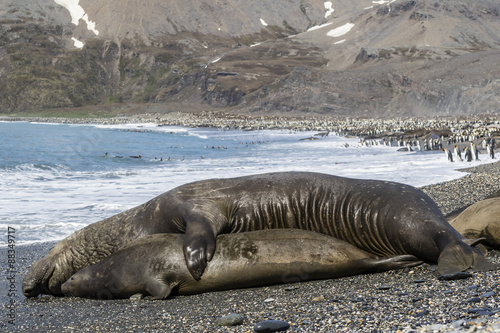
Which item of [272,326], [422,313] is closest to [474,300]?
[422,313]

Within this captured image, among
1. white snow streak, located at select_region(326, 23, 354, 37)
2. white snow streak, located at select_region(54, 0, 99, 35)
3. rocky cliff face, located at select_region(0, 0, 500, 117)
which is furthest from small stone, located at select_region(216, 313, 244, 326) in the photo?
white snow streak, located at select_region(54, 0, 99, 35)

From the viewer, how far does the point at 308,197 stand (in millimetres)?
7801

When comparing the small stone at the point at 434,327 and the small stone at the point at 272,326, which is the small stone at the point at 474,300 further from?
the small stone at the point at 272,326

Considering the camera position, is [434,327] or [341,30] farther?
[341,30]

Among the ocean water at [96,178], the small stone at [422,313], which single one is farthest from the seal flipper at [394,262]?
the ocean water at [96,178]

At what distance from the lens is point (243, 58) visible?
148250mm

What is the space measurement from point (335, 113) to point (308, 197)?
99241mm

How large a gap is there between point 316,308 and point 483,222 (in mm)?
3381

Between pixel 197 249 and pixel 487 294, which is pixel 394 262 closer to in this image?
pixel 487 294

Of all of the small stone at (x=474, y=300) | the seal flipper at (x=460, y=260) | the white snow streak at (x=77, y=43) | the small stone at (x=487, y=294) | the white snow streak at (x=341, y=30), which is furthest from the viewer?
the white snow streak at (x=341, y=30)

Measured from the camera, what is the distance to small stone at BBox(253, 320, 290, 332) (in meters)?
4.95

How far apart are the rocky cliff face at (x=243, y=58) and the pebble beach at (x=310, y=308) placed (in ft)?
298

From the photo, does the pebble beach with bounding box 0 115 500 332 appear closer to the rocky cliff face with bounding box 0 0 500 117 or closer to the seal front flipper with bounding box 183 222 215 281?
the seal front flipper with bounding box 183 222 215 281

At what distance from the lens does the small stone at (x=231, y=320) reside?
5.37m
